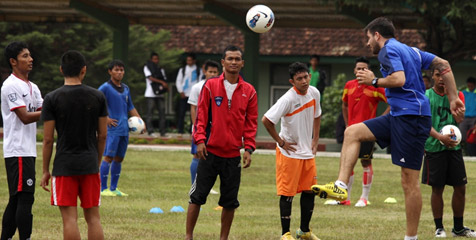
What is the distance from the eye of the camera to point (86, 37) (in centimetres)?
3656

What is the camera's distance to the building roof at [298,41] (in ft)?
110

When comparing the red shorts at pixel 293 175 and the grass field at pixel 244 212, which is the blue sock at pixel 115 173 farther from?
the red shorts at pixel 293 175

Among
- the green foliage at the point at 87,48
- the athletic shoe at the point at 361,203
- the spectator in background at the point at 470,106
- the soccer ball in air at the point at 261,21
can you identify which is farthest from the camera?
the green foliage at the point at 87,48

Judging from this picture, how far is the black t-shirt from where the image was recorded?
787cm

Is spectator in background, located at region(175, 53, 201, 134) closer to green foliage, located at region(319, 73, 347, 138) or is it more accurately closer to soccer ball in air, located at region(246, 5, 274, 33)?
green foliage, located at region(319, 73, 347, 138)

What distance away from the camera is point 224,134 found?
9.53 m

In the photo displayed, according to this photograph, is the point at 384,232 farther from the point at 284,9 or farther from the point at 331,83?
the point at 331,83

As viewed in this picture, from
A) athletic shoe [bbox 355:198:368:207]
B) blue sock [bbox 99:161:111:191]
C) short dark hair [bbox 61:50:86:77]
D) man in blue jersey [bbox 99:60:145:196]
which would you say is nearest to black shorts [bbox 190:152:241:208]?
short dark hair [bbox 61:50:86:77]

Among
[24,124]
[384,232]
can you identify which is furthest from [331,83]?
[24,124]

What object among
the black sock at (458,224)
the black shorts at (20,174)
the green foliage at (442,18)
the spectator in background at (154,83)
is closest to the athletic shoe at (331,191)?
the black sock at (458,224)

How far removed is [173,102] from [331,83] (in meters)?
6.13

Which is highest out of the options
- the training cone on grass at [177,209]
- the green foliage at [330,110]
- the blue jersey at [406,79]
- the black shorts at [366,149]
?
the blue jersey at [406,79]

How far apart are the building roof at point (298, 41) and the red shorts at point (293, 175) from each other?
74.2ft

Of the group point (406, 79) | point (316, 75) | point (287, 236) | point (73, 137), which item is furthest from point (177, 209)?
point (316, 75)
